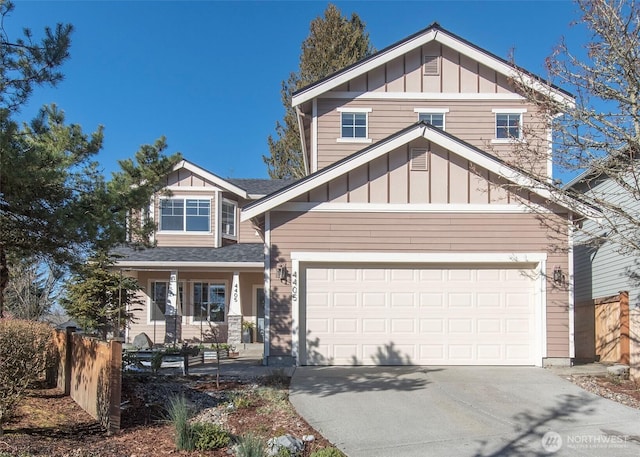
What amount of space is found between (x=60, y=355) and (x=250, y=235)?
39.1 feet

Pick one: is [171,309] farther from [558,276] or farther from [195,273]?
[558,276]

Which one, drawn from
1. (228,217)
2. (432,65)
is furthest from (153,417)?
(228,217)

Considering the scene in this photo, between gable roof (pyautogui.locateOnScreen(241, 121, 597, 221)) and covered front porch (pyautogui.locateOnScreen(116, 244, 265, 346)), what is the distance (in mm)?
6904

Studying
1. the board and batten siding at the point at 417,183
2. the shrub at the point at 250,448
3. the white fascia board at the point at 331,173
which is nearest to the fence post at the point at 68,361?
the white fascia board at the point at 331,173

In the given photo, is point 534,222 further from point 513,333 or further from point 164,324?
point 164,324

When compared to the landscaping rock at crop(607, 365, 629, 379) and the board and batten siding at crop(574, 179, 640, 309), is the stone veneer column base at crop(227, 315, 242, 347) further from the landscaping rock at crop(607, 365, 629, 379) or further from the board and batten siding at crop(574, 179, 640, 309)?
the landscaping rock at crop(607, 365, 629, 379)

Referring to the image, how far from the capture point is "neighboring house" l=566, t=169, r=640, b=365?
38.6ft

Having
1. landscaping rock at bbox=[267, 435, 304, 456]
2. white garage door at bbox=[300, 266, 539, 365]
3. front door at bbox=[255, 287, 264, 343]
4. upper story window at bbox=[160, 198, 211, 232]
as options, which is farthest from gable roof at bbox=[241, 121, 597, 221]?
upper story window at bbox=[160, 198, 211, 232]

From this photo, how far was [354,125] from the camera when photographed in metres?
15.9

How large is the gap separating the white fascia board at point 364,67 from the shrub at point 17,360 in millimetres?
9690

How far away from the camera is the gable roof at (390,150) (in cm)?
1170

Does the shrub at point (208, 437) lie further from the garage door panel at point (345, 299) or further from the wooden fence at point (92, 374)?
the garage door panel at point (345, 299)

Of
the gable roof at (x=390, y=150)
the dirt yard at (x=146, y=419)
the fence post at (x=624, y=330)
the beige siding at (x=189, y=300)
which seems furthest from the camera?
the beige siding at (x=189, y=300)

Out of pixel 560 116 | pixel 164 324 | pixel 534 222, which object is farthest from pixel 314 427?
pixel 164 324
